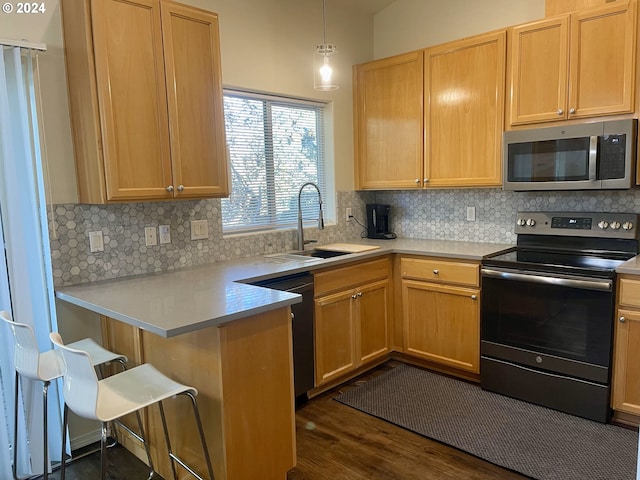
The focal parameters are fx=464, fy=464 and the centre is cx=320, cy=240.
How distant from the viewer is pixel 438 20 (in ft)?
12.0

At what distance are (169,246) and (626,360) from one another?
104 inches

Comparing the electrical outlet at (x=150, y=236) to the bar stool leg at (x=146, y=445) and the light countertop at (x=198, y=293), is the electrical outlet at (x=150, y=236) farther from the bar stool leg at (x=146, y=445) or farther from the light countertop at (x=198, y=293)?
the bar stool leg at (x=146, y=445)

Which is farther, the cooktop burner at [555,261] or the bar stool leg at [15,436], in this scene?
the cooktop burner at [555,261]

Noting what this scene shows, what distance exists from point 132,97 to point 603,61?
2.61 meters

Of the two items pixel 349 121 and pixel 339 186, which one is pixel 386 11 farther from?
pixel 339 186

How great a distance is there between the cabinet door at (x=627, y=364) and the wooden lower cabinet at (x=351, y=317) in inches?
57.4

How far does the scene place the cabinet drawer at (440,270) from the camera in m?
3.04

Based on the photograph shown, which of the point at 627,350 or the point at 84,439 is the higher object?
the point at 627,350

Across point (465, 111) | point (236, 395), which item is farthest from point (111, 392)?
point (465, 111)

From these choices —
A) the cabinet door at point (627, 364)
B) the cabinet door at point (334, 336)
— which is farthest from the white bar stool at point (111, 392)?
the cabinet door at point (627, 364)

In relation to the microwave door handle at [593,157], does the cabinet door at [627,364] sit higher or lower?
lower

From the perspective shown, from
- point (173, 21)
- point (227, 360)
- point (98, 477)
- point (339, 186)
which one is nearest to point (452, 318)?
point (339, 186)

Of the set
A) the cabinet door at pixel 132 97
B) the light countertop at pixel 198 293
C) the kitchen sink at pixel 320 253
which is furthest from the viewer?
the kitchen sink at pixel 320 253

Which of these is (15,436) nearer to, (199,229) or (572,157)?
(199,229)
